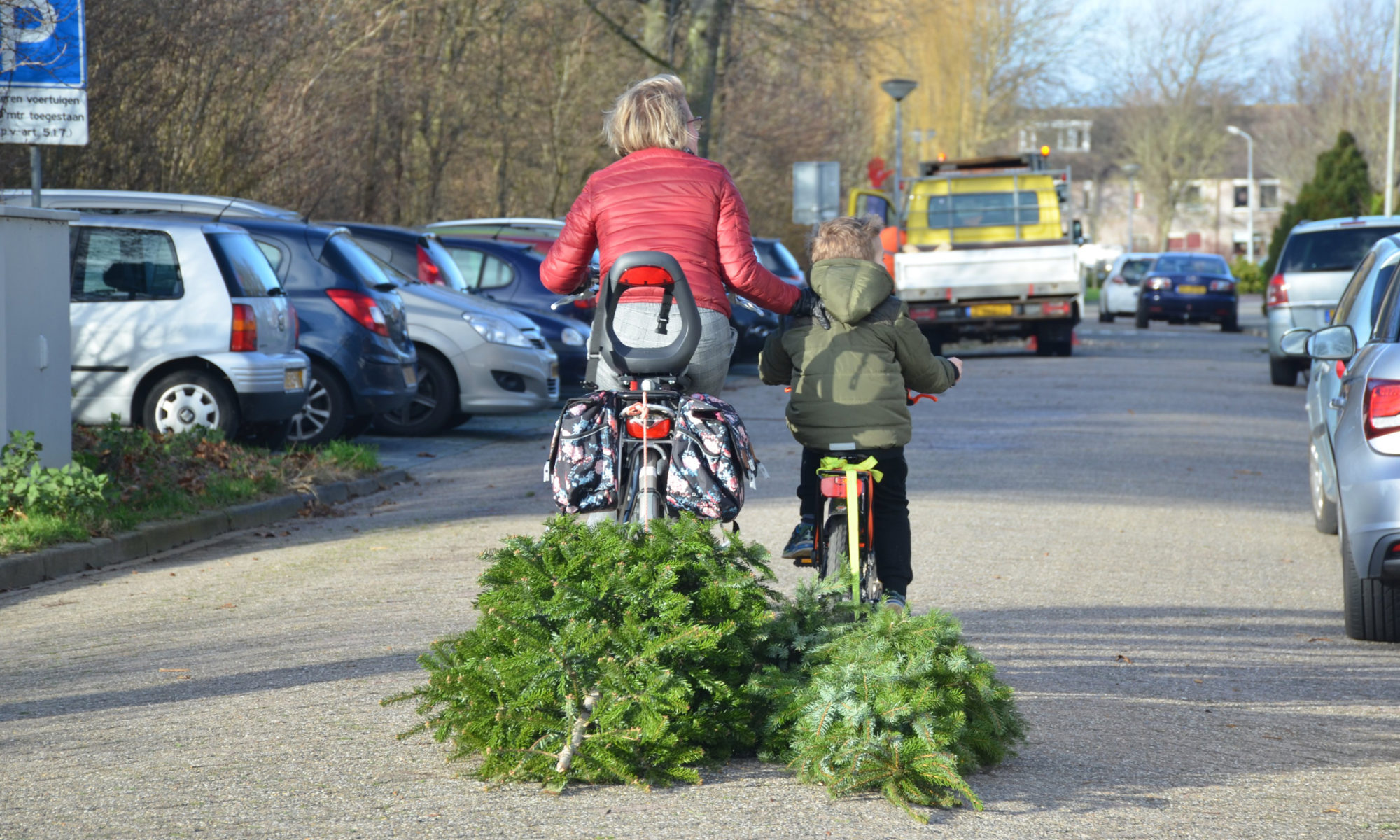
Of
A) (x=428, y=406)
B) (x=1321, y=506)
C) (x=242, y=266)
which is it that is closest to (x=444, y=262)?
(x=428, y=406)

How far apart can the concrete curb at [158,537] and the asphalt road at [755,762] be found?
0.50 feet

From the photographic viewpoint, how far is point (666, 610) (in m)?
4.22

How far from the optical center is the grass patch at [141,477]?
Result: 8.28 meters

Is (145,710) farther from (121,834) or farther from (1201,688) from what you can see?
(1201,688)

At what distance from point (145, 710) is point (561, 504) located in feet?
5.32

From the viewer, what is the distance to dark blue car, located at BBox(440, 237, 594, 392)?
16.0 m

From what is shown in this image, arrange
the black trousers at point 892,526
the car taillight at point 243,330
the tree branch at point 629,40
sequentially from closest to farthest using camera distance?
the black trousers at point 892,526
the car taillight at point 243,330
the tree branch at point 629,40

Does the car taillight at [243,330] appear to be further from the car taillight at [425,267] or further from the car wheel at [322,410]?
the car taillight at [425,267]

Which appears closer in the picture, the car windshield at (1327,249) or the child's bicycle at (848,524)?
the child's bicycle at (848,524)

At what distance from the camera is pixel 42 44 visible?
9203mm

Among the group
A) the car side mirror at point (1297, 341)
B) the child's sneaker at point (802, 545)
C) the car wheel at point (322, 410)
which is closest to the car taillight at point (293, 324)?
the car wheel at point (322, 410)

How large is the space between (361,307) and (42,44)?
12.1 feet

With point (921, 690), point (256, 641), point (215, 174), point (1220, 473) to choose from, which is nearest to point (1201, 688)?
point (921, 690)

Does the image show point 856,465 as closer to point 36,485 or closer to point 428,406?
point 36,485
